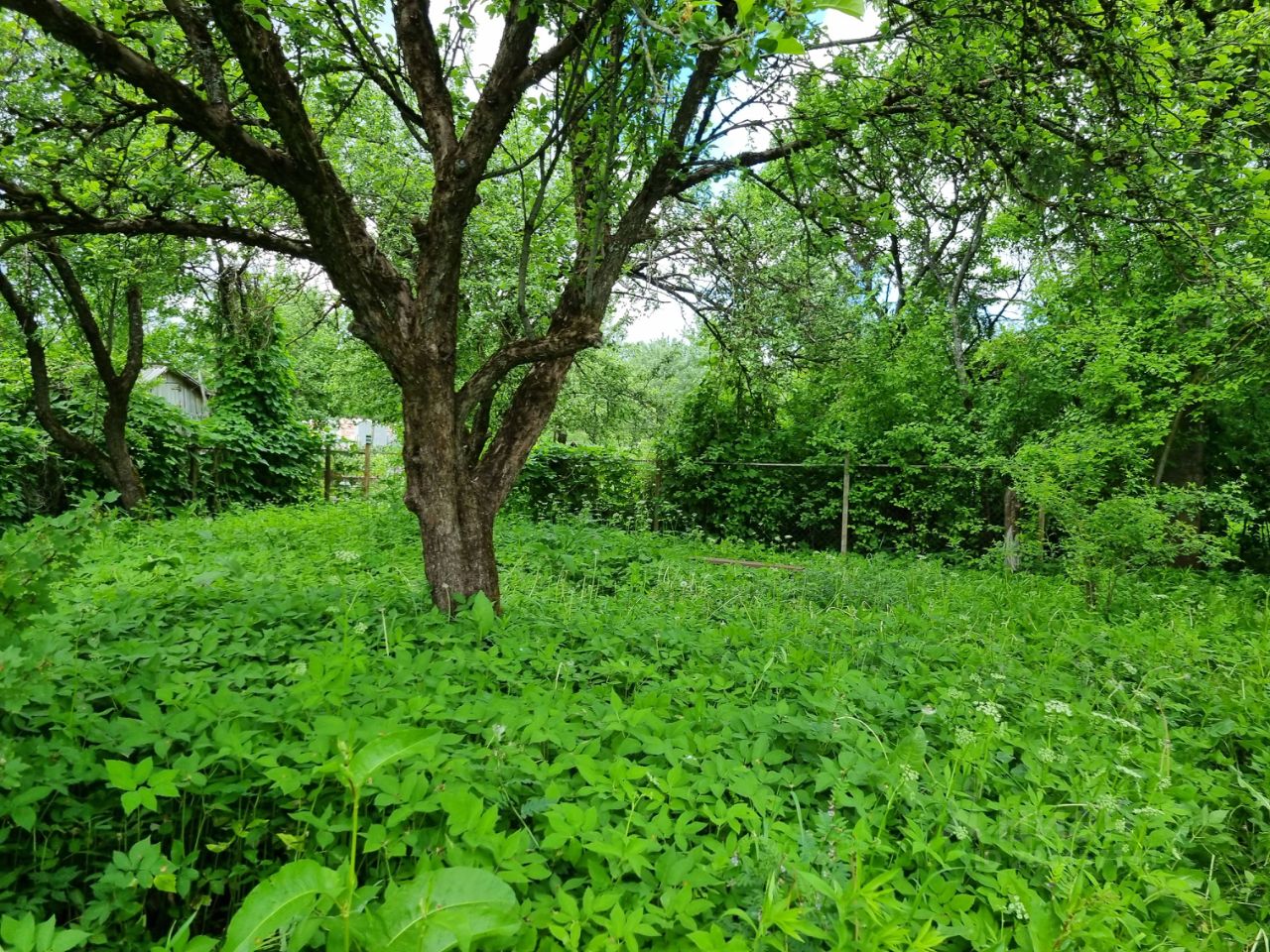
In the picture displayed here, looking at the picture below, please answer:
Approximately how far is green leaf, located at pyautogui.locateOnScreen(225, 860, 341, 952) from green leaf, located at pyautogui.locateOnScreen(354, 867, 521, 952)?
11cm

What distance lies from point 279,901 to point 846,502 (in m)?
9.28

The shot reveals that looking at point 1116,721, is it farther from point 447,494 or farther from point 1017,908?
point 447,494

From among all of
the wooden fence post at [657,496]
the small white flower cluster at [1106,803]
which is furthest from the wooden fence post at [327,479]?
the small white flower cluster at [1106,803]

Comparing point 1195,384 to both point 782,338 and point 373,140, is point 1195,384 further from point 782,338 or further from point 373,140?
point 373,140

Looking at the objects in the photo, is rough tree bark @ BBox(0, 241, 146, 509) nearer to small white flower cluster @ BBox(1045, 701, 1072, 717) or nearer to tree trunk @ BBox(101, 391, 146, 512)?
tree trunk @ BBox(101, 391, 146, 512)

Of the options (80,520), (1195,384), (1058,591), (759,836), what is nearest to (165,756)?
(80,520)

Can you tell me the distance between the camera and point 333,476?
12.6 m

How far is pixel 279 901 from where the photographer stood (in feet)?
4.07

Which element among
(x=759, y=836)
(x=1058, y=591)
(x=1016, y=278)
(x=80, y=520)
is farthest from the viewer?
(x=1016, y=278)

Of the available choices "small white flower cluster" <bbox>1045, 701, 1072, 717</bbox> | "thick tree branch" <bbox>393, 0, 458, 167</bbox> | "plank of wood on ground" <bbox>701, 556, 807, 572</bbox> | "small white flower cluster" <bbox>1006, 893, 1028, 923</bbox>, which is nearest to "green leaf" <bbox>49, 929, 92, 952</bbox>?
"small white flower cluster" <bbox>1006, 893, 1028, 923</bbox>

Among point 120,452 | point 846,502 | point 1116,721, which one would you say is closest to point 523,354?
point 1116,721

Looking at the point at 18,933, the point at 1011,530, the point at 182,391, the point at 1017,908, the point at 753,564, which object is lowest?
the point at 753,564

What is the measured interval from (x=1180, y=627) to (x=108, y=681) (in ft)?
20.0

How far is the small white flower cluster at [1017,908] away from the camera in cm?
160
